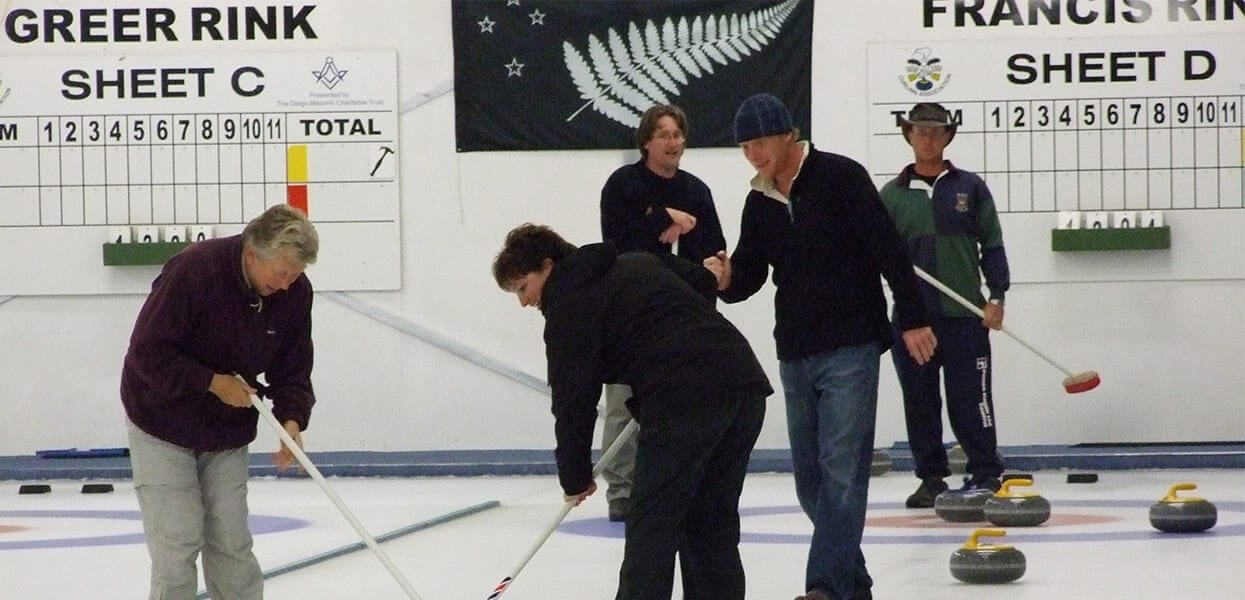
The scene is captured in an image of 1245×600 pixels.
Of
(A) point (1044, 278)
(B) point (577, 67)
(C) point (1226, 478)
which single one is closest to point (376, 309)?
(B) point (577, 67)

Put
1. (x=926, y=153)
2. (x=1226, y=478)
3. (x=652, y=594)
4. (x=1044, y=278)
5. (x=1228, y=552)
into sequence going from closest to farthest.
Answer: (x=652, y=594), (x=1228, y=552), (x=926, y=153), (x=1226, y=478), (x=1044, y=278)

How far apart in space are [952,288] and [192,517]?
3.68m

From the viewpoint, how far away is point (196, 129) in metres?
10.0

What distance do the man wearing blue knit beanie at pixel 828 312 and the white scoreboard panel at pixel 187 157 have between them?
17.4 feet

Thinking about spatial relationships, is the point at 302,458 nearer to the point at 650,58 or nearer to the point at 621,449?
the point at 621,449

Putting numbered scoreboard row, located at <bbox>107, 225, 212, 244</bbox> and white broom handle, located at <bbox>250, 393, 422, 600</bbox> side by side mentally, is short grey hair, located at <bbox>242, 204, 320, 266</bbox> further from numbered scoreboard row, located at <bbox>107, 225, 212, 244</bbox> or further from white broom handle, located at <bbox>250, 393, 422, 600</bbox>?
numbered scoreboard row, located at <bbox>107, 225, 212, 244</bbox>

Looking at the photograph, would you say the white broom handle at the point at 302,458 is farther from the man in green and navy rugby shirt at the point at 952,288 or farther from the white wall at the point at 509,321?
the white wall at the point at 509,321

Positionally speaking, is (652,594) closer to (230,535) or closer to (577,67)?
(230,535)

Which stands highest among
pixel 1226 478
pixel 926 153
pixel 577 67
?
pixel 577 67

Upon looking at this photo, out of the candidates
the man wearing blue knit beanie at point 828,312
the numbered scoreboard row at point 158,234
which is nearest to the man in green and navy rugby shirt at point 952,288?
the man wearing blue knit beanie at point 828,312

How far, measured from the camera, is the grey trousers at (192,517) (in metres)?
4.14

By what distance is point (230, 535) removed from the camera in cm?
425

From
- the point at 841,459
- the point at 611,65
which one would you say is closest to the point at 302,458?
the point at 841,459

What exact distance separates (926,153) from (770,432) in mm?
3158
